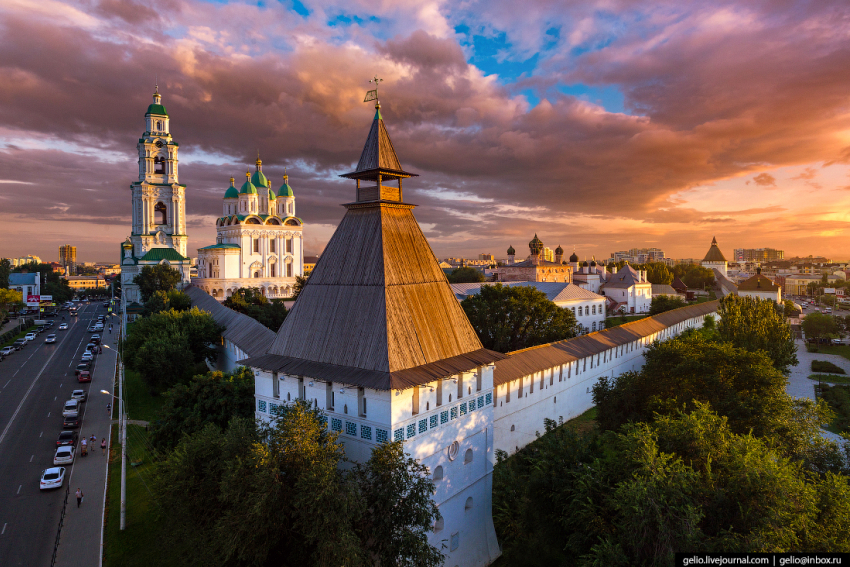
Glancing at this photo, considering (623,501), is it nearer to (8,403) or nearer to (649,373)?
(649,373)

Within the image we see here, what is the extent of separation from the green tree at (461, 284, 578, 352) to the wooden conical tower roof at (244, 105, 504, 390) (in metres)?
24.4

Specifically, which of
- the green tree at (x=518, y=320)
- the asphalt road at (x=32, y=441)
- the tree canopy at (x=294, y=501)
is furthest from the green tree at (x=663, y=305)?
the asphalt road at (x=32, y=441)

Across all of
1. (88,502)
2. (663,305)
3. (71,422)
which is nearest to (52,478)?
(88,502)

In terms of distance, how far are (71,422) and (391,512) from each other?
29408 millimetres

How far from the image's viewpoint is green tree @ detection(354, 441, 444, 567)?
1373 cm

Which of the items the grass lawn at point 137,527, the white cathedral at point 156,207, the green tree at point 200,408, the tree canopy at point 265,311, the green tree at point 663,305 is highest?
the white cathedral at point 156,207

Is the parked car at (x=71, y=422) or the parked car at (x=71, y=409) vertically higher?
the parked car at (x=71, y=409)

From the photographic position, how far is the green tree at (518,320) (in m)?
43.2

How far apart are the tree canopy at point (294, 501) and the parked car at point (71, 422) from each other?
884 inches

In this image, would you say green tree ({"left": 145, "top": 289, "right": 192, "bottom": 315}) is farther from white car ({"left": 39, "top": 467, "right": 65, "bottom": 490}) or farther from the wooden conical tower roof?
the wooden conical tower roof

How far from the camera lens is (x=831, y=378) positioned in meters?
49.3

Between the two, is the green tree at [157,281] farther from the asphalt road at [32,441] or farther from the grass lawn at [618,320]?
the grass lawn at [618,320]

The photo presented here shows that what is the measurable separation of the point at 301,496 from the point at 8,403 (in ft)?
126

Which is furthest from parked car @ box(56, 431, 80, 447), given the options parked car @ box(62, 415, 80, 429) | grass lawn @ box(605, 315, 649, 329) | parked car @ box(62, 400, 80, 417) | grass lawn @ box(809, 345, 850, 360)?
grass lawn @ box(809, 345, 850, 360)
